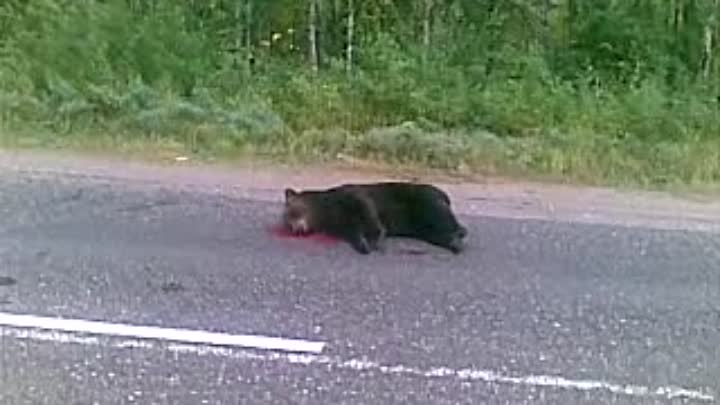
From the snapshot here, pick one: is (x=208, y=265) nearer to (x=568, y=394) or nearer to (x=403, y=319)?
(x=403, y=319)

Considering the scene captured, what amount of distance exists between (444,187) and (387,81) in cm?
279

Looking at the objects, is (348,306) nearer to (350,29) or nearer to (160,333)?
(160,333)

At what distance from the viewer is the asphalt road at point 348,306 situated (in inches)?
168

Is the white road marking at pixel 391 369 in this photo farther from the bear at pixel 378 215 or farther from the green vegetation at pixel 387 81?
the green vegetation at pixel 387 81

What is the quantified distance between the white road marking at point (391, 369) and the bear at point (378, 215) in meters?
1.66

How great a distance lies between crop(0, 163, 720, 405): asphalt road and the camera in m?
4.27

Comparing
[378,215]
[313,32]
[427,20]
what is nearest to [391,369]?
[378,215]

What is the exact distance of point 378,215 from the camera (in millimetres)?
6219

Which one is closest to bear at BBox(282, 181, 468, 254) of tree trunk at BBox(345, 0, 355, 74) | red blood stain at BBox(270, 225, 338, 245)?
red blood stain at BBox(270, 225, 338, 245)

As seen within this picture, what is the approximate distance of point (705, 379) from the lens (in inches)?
175

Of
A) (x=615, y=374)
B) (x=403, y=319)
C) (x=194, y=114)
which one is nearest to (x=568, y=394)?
(x=615, y=374)

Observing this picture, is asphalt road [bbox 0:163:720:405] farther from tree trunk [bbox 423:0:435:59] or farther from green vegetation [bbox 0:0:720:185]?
tree trunk [bbox 423:0:435:59]

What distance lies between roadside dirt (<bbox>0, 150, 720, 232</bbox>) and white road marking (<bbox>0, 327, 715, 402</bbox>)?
8.73ft

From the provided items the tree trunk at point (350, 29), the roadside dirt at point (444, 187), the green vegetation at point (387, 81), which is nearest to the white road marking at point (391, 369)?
the roadside dirt at point (444, 187)
